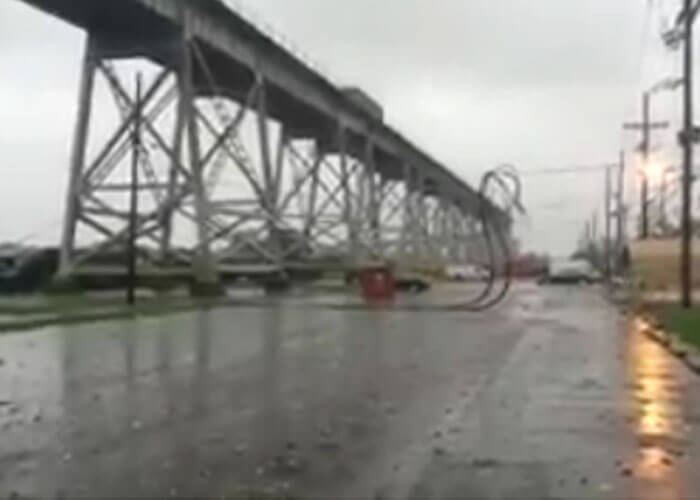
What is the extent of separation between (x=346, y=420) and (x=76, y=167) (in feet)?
161

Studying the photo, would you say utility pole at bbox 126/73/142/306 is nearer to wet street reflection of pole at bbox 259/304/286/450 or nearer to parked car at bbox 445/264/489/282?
wet street reflection of pole at bbox 259/304/286/450

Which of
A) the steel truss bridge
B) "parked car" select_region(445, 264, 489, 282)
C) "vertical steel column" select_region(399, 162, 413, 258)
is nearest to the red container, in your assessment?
the steel truss bridge

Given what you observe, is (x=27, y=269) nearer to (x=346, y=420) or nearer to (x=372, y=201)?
(x=372, y=201)

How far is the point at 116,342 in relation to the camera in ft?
90.8

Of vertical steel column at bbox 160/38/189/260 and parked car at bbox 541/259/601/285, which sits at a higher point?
vertical steel column at bbox 160/38/189/260

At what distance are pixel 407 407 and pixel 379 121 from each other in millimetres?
86118

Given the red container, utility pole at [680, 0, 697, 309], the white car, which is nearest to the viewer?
utility pole at [680, 0, 697, 309]

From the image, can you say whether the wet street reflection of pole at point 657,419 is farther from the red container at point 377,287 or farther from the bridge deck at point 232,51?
the red container at point 377,287

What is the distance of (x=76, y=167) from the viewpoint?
60.8 m

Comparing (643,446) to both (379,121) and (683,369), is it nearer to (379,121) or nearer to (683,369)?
(683,369)

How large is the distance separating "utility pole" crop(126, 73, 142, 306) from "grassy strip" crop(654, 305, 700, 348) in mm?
18097

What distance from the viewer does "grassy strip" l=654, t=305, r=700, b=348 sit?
29.0 m

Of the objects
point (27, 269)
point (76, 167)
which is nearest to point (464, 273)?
point (27, 269)

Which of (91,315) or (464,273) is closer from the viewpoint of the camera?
(91,315)
